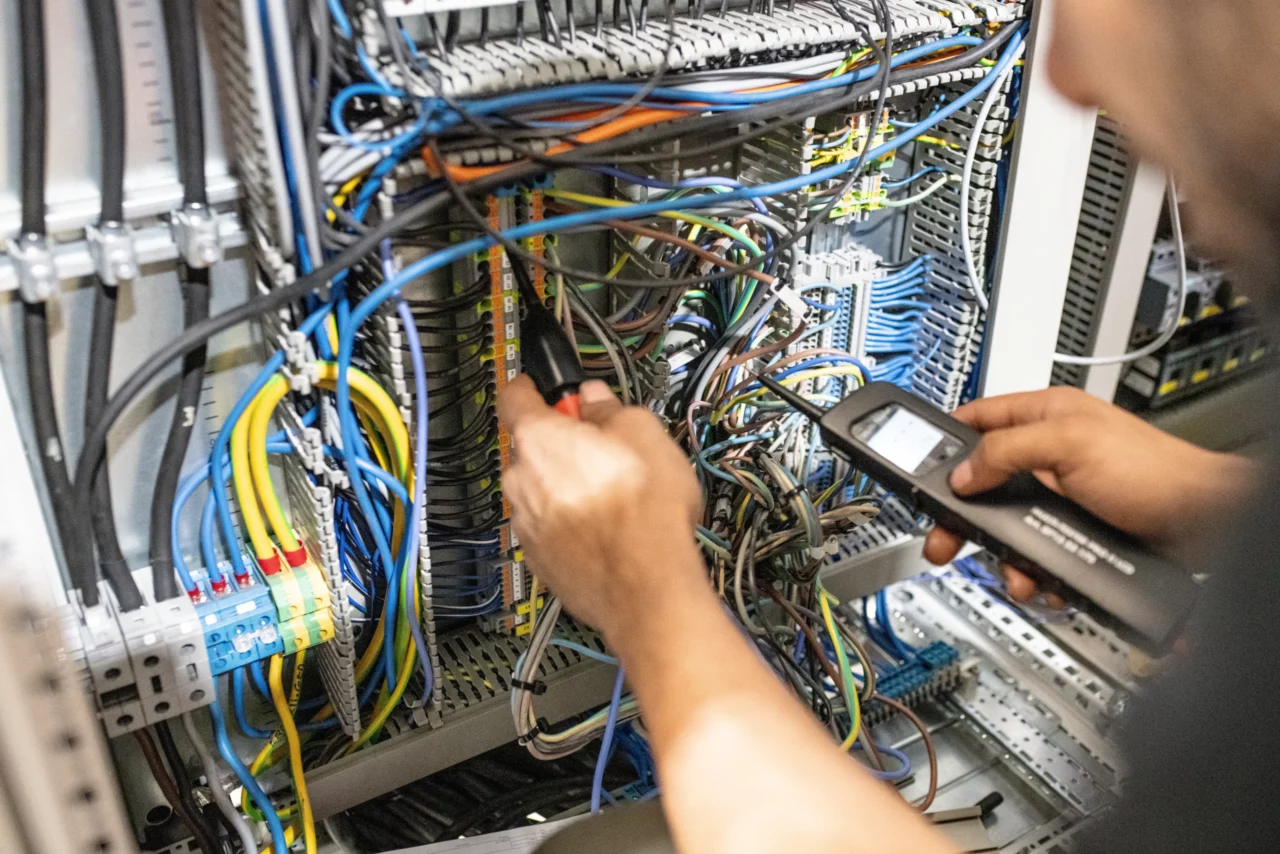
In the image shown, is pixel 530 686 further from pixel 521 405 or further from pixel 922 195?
pixel 922 195

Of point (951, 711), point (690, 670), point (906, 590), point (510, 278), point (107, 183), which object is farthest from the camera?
point (906, 590)

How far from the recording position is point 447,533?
118cm

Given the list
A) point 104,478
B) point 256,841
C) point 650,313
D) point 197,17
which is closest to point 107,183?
point 197,17

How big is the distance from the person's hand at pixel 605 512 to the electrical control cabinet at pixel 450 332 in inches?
8.2

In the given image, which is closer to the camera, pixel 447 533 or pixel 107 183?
pixel 107 183

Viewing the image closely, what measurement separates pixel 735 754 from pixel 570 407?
0.99 ft

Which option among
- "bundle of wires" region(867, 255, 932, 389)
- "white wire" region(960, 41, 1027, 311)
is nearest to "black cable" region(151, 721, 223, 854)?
"bundle of wires" region(867, 255, 932, 389)

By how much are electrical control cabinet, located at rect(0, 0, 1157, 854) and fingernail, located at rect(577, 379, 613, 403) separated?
12cm

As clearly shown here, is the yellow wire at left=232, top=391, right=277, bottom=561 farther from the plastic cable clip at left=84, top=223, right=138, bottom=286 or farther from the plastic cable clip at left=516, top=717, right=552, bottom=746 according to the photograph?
the plastic cable clip at left=516, top=717, right=552, bottom=746

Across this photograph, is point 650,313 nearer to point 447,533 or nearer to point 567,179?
point 567,179

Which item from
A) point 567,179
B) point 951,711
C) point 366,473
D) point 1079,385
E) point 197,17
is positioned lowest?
point 951,711

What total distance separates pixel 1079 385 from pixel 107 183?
1381mm

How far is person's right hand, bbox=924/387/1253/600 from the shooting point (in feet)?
3.09

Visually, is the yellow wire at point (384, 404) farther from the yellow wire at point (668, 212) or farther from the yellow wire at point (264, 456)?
the yellow wire at point (668, 212)
